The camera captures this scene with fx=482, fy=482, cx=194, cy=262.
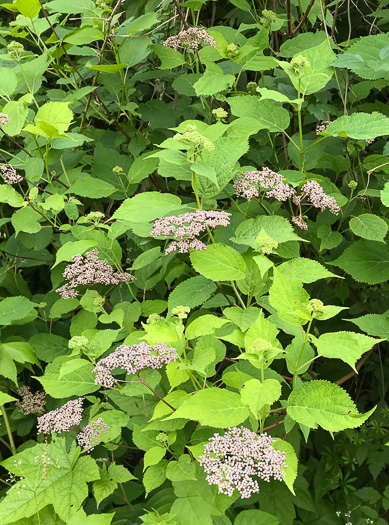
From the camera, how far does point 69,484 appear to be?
66.8 inches

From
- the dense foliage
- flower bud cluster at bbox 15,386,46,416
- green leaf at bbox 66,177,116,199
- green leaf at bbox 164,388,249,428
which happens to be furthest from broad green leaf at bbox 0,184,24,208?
green leaf at bbox 164,388,249,428

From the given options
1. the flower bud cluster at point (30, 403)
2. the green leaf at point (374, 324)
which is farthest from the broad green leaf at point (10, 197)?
the green leaf at point (374, 324)

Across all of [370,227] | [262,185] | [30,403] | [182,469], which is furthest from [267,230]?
[30,403]

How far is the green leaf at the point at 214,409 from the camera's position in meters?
1.22

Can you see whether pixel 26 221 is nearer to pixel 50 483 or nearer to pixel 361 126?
pixel 50 483

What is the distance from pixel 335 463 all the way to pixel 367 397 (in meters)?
0.44

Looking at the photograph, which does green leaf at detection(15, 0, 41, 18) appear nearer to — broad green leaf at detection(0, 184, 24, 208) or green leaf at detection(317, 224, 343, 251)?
broad green leaf at detection(0, 184, 24, 208)

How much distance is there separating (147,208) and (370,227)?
0.91m

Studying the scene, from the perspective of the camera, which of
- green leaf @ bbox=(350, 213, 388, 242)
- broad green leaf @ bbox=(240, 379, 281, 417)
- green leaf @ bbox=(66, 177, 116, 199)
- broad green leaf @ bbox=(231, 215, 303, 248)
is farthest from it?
green leaf @ bbox=(66, 177, 116, 199)

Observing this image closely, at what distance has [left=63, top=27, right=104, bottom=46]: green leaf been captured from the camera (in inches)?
86.7

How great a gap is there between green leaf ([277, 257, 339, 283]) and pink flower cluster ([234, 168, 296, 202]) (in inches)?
11.3

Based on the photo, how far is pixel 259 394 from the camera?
1.21 metres

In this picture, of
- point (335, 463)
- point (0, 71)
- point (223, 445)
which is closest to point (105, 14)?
point (0, 71)

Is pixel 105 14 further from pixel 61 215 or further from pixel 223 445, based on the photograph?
pixel 223 445
